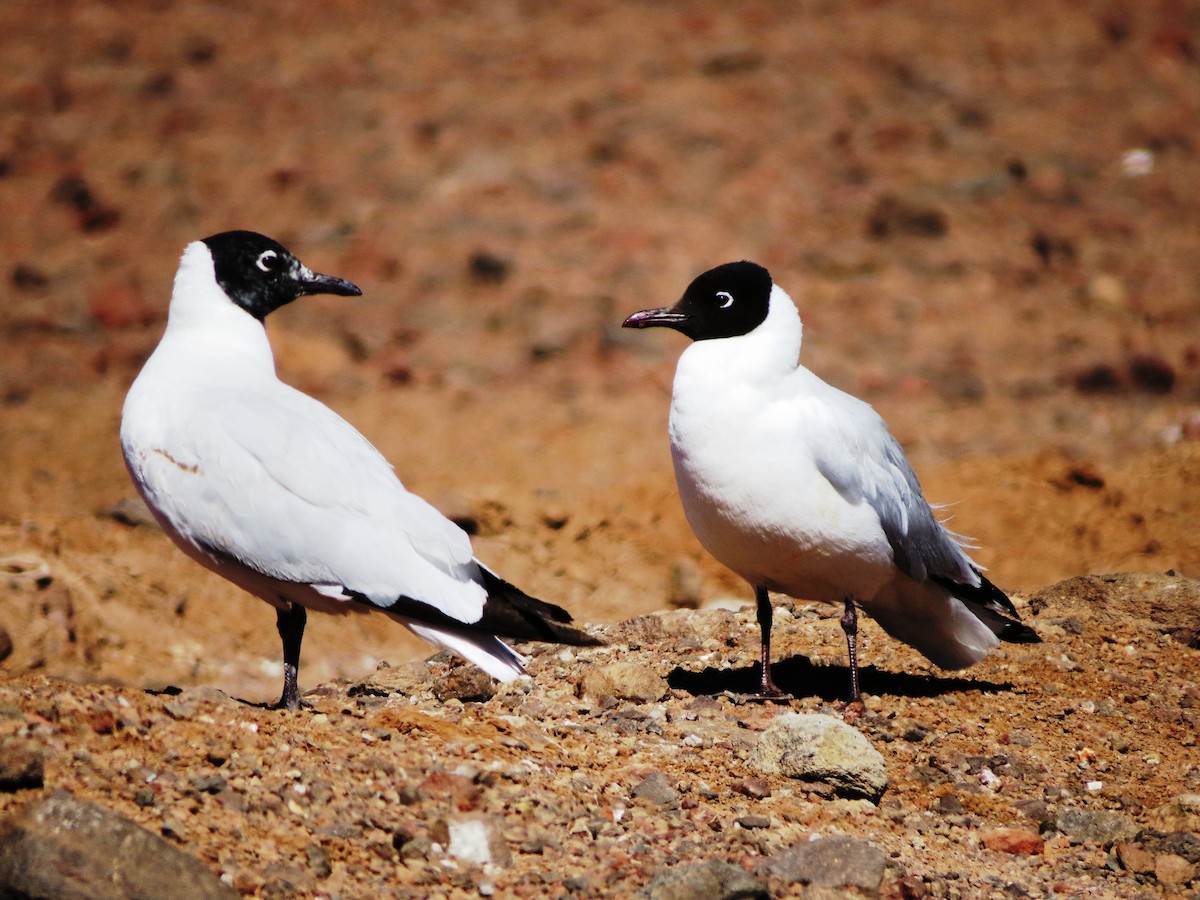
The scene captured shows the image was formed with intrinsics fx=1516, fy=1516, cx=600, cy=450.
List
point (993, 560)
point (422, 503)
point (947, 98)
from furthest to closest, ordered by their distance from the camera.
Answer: point (947, 98), point (993, 560), point (422, 503)

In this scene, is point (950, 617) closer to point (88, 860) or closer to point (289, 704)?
point (289, 704)

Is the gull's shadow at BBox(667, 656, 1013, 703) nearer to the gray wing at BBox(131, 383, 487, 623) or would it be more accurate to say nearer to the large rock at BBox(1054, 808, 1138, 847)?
the large rock at BBox(1054, 808, 1138, 847)

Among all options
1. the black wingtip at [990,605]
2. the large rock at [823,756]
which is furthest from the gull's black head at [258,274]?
the black wingtip at [990,605]

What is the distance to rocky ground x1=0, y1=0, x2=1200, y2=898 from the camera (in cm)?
484

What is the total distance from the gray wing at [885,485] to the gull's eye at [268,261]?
248 cm

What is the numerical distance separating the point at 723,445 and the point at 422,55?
13.4 meters

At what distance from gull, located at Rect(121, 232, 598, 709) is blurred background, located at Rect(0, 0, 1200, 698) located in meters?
3.28

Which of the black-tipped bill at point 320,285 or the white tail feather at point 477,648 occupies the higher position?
the black-tipped bill at point 320,285

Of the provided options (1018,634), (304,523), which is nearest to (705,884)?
(304,523)

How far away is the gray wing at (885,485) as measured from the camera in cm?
619

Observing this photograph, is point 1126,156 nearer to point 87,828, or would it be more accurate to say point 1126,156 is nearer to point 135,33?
point 135,33

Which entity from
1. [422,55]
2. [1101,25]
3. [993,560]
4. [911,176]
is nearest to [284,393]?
[993,560]

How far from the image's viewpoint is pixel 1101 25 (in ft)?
62.9

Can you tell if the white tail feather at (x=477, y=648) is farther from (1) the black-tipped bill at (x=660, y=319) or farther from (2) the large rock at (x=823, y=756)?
(1) the black-tipped bill at (x=660, y=319)
